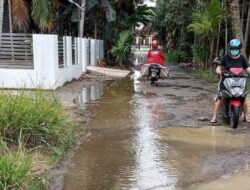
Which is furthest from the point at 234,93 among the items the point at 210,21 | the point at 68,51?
the point at 210,21

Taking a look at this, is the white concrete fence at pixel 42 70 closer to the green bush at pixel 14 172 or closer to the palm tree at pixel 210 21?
the green bush at pixel 14 172

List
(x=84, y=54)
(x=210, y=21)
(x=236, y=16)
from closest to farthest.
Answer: (x=236, y=16)
(x=84, y=54)
(x=210, y=21)

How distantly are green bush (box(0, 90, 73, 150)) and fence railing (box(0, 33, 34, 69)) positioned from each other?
21.9ft

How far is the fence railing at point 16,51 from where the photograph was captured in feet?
43.6

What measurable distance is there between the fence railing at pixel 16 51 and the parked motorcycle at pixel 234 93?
21.8 feet

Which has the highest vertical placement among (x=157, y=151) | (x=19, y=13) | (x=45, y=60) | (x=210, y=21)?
(x=19, y=13)

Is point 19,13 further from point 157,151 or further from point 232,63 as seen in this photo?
point 157,151

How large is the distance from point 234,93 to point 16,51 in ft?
24.1

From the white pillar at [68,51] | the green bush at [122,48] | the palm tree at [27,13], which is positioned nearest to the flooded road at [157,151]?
the white pillar at [68,51]

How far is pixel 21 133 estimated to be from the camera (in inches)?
238

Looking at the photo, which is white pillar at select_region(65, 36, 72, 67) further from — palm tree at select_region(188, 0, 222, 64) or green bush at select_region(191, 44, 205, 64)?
green bush at select_region(191, 44, 205, 64)

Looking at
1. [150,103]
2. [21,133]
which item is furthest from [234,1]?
[21,133]

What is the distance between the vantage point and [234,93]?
327 inches

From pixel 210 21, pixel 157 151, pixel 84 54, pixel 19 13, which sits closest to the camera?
pixel 157 151
